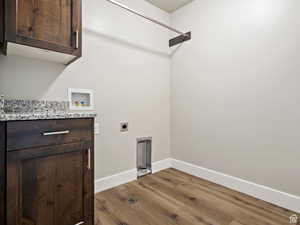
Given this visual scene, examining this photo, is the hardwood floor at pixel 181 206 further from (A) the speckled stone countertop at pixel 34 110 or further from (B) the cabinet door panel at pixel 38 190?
(A) the speckled stone countertop at pixel 34 110

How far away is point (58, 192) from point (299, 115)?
2.05 m

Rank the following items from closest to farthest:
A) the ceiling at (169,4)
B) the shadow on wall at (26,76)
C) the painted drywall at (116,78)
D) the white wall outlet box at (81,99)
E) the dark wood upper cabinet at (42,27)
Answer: the dark wood upper cabinet at (42,27) → the shadow on wall at (26,76) → the painted drywall at (116,78) → the white wall outlet box at (81,99) → the ceiling at (169,4)

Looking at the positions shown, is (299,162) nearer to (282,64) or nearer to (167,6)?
(282,64)

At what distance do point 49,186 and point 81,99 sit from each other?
0.93m

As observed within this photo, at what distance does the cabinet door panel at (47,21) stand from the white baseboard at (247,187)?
2075 mm

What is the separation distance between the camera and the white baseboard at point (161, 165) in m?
2.37

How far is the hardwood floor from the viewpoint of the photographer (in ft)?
4.45

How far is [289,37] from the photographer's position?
1.49 metres

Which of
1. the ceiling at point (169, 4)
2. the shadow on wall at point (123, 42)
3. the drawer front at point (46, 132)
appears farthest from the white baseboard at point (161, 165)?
the ceiling at point (169, 4)

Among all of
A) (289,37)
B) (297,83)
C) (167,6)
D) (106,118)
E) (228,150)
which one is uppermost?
(167,6)

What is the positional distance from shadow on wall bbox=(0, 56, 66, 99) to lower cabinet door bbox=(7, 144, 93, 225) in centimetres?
71

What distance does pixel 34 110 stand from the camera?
143 centimetres

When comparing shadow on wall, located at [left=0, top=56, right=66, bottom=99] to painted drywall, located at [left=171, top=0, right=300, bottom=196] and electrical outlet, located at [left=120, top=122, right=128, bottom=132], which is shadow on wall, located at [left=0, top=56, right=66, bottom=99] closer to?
electrical outlet, located at [left=120, top=122, right=128, bottom=132]

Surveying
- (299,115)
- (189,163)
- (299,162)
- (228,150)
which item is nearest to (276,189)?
(299,162)
